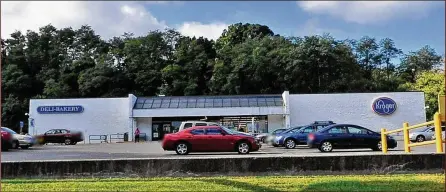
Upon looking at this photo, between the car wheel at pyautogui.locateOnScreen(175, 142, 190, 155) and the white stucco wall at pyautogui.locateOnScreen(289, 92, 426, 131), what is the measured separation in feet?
95.6

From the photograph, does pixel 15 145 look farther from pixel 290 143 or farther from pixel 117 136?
pixel 117 136

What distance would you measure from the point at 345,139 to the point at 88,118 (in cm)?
3382

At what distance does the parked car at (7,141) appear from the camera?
2228 centimetres

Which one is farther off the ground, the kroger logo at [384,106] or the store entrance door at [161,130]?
the kroger logo at [384,106]

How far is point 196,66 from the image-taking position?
73375 mm

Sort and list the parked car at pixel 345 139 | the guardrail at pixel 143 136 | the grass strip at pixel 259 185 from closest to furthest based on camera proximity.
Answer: the grass strip at pixel 259 185
the parked car at pixel 345 139
the guardrail at pixel 143 136

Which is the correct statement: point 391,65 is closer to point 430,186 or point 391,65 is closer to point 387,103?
point 387,103

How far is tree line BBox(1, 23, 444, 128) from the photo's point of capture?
63625 mm

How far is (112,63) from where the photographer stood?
249ft

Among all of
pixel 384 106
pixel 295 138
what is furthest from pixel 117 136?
pixel 295 138

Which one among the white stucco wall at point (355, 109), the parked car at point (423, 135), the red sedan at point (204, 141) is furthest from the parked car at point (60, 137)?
the parked car at point (423, 135)

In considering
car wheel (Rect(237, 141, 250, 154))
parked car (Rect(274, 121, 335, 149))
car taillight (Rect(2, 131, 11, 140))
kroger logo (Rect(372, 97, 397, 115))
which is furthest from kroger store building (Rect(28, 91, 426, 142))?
car wheel (Rect(237, 141, 250, 154))

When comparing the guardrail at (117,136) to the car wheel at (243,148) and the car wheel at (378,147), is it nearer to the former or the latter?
the car wheel at (243,148)

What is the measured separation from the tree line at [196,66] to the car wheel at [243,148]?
142 feet
